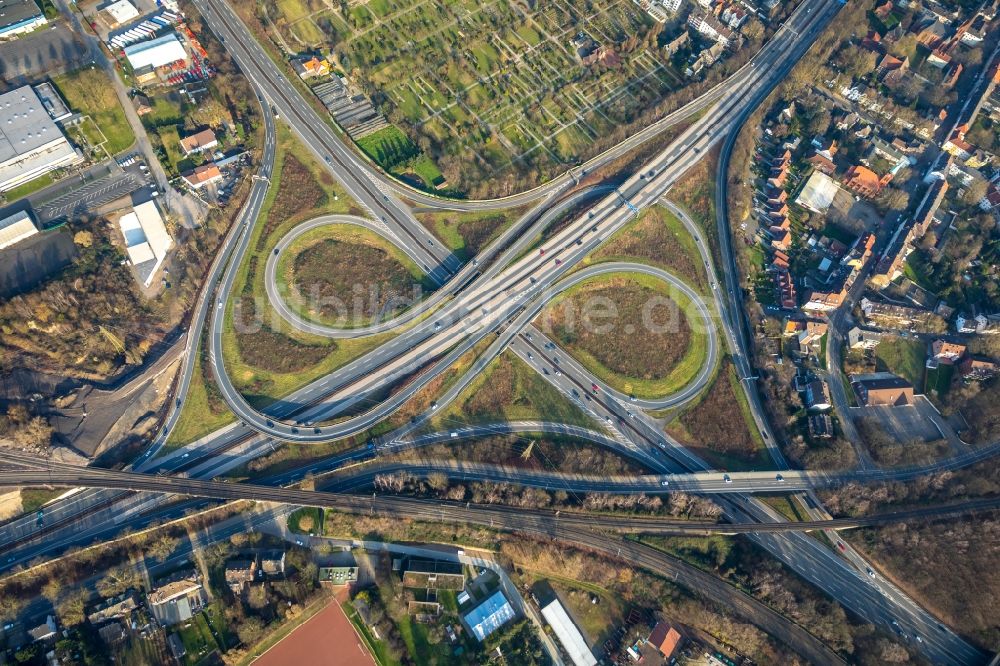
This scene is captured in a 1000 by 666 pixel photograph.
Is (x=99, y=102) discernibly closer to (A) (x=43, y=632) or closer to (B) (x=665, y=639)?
(A) (x=43, y=632)

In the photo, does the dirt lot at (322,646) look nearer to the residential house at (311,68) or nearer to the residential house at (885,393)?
the residential house at (885,393)

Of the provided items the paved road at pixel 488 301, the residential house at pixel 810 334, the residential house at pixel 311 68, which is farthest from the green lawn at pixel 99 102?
the residential house at pixel 810 334

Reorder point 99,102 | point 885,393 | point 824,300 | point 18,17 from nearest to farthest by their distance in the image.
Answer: point 885,393 → point 824,300 → point 99,102 → point 18,17

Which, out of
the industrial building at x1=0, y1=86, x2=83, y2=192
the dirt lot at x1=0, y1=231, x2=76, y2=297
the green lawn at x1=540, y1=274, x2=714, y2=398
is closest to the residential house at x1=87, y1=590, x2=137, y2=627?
the dirt lot at x1=0, y1=231, x2=76, y2=297

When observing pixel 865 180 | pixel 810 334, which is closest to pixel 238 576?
pixel 810 334

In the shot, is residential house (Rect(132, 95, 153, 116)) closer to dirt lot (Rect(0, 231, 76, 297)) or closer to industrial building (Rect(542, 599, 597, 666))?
dirt lot (Rect(0, 231, 76, 297))

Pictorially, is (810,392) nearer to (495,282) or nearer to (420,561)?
(495,282)
